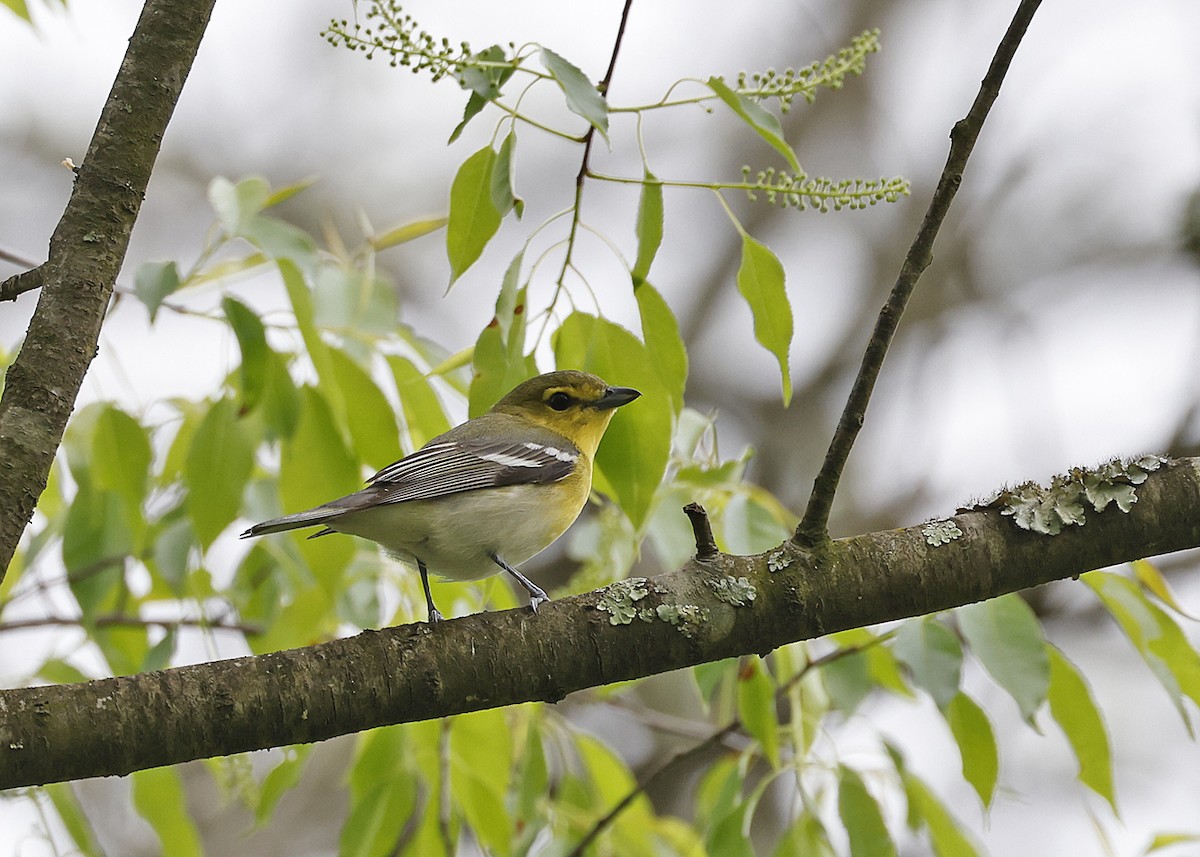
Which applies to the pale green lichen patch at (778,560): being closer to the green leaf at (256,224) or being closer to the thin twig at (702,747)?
the thin twig at (702,747)

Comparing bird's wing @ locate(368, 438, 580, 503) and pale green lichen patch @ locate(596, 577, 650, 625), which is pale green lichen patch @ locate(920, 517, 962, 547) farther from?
bird's wing @ locate(368, 438, 580, 503)

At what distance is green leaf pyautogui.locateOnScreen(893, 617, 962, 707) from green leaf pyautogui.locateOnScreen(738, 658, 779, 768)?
1.25 ft

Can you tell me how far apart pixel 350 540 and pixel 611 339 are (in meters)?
0.98

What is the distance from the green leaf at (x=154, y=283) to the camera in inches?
99.2

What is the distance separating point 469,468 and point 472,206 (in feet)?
3.37

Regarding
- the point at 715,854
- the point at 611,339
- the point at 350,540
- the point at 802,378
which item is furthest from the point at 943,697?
the point at 802,378

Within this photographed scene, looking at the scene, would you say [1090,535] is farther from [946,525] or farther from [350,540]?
[350,540]

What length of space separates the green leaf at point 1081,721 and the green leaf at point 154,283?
215 centimetres

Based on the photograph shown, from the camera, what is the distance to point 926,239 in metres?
2.11

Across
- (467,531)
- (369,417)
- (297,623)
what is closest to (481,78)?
(369,417)

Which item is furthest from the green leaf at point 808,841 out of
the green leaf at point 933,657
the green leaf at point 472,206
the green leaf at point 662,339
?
the green leaf at point 472,206

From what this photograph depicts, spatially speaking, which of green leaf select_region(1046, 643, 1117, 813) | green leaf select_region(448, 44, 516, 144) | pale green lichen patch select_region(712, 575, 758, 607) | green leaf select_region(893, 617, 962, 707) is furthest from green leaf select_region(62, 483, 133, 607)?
green leaf select_region(1046, 643, 1117, 813)

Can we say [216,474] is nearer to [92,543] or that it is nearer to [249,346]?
[249,346]

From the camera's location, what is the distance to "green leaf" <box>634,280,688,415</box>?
2.55m
